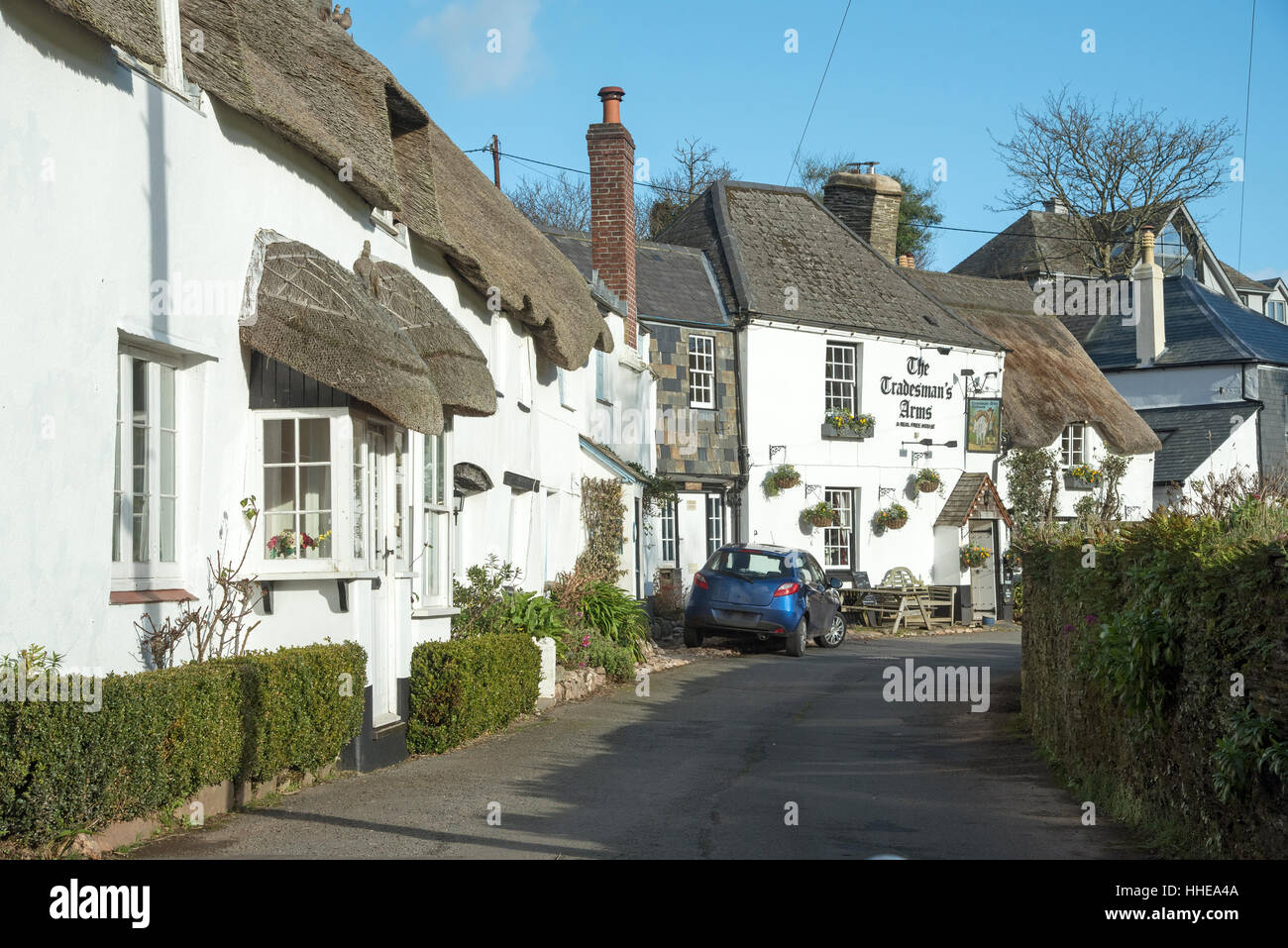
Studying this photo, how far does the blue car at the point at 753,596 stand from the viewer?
21.3 m

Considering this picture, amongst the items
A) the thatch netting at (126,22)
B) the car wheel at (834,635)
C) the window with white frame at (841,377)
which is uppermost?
the window with white frame at (841,377)

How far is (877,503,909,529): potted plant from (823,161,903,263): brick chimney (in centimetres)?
852

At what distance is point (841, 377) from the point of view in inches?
1185

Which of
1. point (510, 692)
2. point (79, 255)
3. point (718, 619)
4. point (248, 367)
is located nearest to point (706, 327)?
point (718, 619)

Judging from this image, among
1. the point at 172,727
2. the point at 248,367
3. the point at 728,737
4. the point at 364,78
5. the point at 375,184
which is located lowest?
the point at 728,737

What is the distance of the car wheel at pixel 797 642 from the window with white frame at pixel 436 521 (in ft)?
31.4

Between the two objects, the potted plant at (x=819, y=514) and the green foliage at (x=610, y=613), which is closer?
the green foliage at (x=610, y=613)

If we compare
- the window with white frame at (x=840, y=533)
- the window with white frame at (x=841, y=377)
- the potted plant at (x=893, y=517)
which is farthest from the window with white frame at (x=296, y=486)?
the potted plant at (x=893, y=517)

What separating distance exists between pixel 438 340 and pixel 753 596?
10.8 metres

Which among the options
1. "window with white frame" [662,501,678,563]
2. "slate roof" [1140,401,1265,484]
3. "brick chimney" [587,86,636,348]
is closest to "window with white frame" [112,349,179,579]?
"brick chimney" [587,86,636,348]

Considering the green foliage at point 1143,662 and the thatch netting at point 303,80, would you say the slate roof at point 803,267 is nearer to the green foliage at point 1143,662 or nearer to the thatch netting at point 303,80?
the thatch netting at point 303,80

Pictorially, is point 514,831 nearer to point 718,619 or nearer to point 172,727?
point 172,727

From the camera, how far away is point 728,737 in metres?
12.6
